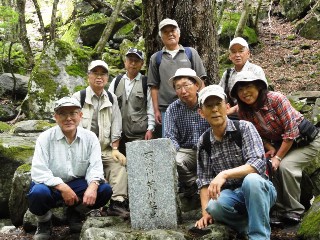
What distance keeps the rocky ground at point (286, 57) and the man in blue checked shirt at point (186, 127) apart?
8738 millimetres

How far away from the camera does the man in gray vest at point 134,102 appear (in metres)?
5.76

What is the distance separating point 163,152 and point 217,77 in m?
2.79

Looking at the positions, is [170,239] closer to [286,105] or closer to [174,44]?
[286,105]

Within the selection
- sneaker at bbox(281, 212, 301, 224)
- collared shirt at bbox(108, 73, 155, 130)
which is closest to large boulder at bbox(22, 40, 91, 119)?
collared shirt at bbox(108, 73, 155, 130)

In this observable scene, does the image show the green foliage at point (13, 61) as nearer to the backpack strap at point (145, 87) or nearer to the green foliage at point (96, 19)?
the green foliage at point (96, 19)

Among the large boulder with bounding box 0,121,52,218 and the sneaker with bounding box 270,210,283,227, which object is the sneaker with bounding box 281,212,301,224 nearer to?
the sneaker with bounding box 270,210,283,227

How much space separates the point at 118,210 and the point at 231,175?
1.82 m

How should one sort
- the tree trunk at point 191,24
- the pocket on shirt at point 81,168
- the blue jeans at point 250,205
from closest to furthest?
1. the blue jeans at point 250,205
2. the pocket on shirt at point 81,168
3. the tree trunk at point 191,24

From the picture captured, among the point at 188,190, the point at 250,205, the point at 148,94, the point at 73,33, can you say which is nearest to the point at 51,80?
the point at 148,94

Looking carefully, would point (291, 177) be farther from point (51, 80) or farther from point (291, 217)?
point (51, 80)

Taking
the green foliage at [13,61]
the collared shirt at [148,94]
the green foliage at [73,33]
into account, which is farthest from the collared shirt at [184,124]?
the green foliage at [73,33]

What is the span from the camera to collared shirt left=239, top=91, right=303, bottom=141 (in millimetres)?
4609

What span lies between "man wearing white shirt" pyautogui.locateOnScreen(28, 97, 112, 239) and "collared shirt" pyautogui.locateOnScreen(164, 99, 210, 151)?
947 mm

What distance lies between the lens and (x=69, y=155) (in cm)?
482
